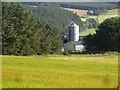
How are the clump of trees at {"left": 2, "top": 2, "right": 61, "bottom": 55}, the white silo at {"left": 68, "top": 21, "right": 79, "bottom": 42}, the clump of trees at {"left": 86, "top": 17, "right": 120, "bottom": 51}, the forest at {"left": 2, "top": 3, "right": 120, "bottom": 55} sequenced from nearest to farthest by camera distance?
the clump of trees at {"left": 2, "top": 2, "right": 61, "bottom": 55} → the forest at {"left": 2, "top": 3, "right": 120, "bottom": 55} → the clump of trees at {"left": 86, "top": 17, "right": 120, "bottom": 51} → the white silo at {"left": 68, "top": 21, "right": 79, "bottom": 42}

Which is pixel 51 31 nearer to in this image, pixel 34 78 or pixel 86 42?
pixel 86 42

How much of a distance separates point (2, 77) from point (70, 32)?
14114 cm

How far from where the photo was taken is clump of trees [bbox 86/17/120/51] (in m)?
91.1

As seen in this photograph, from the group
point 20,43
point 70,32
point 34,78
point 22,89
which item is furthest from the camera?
point 70,32

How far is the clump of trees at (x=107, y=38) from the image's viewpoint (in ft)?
299

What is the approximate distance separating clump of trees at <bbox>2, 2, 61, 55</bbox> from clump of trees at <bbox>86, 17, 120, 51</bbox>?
13825mm

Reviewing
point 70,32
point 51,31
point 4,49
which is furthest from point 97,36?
point 70,32

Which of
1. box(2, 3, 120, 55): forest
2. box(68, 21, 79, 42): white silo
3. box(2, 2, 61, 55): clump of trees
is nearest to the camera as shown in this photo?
box(2, 2, 61, 55): clump of trees

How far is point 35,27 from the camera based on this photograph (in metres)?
85.9

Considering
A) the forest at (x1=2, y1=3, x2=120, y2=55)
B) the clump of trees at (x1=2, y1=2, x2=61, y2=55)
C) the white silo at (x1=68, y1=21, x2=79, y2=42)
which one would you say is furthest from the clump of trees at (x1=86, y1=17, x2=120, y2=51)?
the white silo at (x1=68, y1=21, x2=79, y2=42)

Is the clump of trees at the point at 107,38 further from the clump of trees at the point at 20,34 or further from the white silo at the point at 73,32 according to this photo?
the white silo at the point at 73,32

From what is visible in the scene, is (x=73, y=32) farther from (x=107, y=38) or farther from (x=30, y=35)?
(x=30, y=35)

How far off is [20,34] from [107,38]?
91.6 ft

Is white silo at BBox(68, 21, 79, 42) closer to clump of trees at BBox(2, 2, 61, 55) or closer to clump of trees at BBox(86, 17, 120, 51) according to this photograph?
clump of trees at BBox(86, 17, 120, 51)
